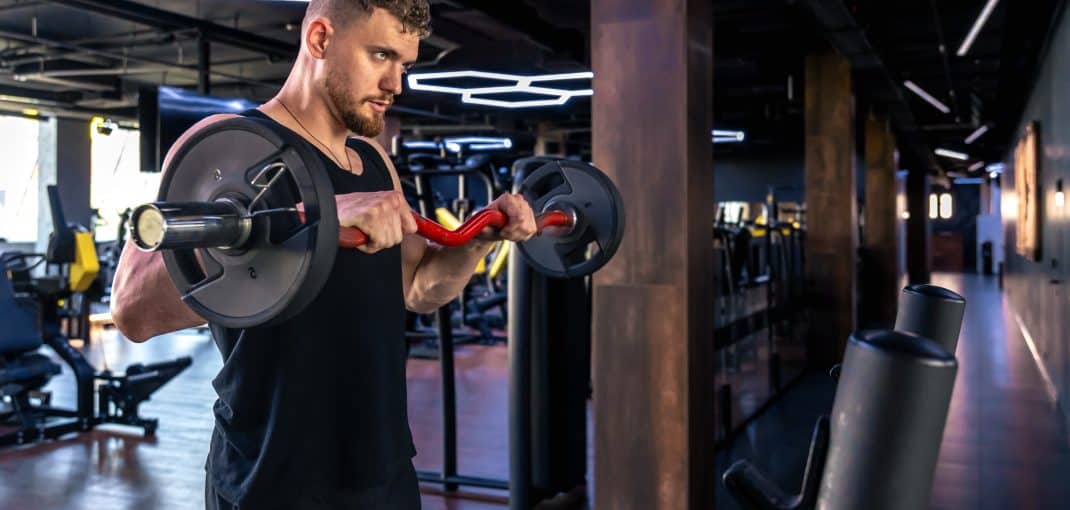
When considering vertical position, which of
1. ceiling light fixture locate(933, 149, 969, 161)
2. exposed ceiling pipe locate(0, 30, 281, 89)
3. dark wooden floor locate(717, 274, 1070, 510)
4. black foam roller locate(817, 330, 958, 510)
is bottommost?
dark wooden floor locate(717, 274, 1070, 510)

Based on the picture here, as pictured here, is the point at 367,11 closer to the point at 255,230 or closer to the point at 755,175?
the point at 255,230

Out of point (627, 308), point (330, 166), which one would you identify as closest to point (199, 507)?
point (627, 308)

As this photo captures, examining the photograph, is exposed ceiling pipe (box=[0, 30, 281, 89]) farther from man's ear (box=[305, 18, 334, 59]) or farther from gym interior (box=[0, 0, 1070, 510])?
man's ear (box=[305, 18, 334, 59])

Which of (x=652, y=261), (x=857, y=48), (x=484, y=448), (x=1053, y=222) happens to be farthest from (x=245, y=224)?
(x=857, y=48)

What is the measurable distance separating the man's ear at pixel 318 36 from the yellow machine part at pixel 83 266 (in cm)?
511

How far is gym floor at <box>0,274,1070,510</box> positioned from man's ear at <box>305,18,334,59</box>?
2.64 metres

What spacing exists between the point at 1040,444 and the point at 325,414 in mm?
4625

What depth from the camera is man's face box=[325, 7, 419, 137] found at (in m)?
1.19

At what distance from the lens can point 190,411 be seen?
551cm

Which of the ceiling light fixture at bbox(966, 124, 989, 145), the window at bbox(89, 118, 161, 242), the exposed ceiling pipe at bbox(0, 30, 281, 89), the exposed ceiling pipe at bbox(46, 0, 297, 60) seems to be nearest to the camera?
the exposed ceiling pipe at bbox(46, 0, 297, 60)

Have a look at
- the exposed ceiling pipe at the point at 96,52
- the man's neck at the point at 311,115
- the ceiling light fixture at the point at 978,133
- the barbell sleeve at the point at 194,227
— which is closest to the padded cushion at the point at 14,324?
the man's neck at the point at 311,115

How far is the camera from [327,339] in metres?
1.22

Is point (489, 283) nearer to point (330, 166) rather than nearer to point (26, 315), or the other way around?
point (26, 315)

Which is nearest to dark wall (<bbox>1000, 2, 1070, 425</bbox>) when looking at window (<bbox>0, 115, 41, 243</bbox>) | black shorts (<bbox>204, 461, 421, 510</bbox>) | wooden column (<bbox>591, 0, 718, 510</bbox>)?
wooden column (<bbox>591, 0, 718, 510</bbox>)
